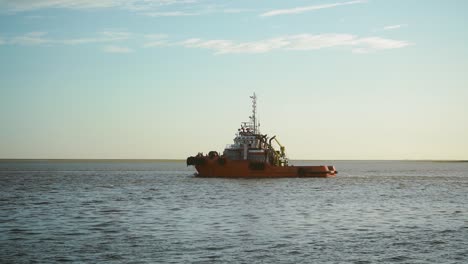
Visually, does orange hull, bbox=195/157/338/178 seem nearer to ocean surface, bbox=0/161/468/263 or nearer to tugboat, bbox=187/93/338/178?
tugboat, bbox=187/93/338/178

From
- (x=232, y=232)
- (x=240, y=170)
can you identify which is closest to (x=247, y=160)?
(x=240, y=170)

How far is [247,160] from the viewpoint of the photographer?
8956cm

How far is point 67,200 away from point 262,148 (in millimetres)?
42663

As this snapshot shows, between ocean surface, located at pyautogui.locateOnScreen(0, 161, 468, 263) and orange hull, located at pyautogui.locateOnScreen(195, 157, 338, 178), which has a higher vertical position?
orange hull, located at pyautogui.locateOnScreen(195, 157, 338, 178)

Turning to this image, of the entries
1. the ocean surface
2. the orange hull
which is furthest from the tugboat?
the ocean surface

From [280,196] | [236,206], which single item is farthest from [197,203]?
[280,196]

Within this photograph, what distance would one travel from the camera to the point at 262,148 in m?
92.4

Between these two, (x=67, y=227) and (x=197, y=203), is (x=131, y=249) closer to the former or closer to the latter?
(x=67, y=227)

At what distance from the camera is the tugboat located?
88688mm

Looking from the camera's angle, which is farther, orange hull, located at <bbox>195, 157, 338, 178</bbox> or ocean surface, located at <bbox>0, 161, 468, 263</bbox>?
orange hull, located at <bbox>195, 157, 338, 178</bbox>

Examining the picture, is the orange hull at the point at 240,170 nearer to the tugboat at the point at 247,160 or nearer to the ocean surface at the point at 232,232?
the tugboat at the point at 247,160

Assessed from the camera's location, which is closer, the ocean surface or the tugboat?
the ocean surface

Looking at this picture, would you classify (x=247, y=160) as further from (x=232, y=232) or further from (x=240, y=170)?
(x=232, y=232)

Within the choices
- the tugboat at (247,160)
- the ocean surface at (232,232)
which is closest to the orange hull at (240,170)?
A: the tugboat at (247,160)
